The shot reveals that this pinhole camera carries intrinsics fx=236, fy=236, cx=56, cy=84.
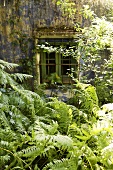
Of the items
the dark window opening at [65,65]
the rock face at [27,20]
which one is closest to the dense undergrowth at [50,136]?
the dark window opening at [65,65]

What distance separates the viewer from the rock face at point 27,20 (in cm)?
481

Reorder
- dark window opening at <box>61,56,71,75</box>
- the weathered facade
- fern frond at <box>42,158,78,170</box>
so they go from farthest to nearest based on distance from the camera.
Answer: dark window opening at <box>61,56,71,75</box> < the weathered facade < fern frond at <box>42,158,78,170</box>

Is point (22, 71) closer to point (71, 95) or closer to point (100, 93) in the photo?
point (71, 95)

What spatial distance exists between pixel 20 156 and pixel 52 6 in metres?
3.15

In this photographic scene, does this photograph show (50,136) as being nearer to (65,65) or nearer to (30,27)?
(65,65)

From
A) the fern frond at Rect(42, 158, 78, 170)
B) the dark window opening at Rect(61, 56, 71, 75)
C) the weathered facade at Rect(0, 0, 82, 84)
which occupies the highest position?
the weathered facade at Rect(0, 0, 82, 84)

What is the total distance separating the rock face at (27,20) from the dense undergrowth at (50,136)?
142 centimetres

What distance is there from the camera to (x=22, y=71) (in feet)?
16.7

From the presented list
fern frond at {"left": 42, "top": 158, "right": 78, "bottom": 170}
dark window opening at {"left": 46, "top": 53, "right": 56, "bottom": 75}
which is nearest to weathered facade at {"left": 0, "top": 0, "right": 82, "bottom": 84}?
dark window opening at {"left": 46, "top": 53, "right": 56, "bottom": 75}

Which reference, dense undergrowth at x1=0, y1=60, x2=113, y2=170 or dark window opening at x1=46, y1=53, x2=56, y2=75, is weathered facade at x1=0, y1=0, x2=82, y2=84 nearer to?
dark window opening at x1=46, y1=53, x2=56, y2=75

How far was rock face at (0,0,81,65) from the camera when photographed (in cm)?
481

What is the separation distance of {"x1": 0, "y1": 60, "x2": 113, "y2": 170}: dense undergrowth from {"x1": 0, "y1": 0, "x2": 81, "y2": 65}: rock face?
55.9 inches

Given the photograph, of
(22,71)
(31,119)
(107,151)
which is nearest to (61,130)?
(31,119)

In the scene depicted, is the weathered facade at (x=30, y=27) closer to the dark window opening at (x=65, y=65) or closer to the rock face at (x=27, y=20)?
the rock face at (x=27, y=20)
